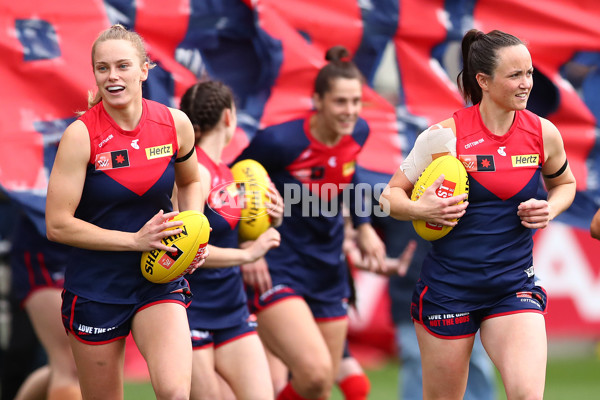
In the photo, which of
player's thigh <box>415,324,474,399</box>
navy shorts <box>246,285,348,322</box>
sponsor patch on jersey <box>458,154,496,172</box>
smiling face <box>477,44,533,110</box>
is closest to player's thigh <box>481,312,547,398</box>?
player's thigh <box>415,324,474,399</box>

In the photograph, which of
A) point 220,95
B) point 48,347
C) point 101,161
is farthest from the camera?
point 48,347

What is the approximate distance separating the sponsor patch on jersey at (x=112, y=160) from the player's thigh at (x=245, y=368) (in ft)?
4.67

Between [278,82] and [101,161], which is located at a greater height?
[101,161]

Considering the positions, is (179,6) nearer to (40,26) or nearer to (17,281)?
(40,26)

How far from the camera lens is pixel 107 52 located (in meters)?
4.46

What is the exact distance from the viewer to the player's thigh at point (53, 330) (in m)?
6.11

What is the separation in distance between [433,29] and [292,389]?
3.14 meters

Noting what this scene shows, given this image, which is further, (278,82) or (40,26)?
(278,82)

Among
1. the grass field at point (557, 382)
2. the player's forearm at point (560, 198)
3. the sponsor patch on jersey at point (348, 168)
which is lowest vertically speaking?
the grass field at point (557, 382)

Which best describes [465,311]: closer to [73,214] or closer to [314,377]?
[314,377]

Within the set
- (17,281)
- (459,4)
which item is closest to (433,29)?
(459,4)

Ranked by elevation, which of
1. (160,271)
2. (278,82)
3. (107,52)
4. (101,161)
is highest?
(107,52)

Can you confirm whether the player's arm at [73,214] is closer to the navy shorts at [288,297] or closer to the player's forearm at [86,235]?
the player's forearm at [86,235]

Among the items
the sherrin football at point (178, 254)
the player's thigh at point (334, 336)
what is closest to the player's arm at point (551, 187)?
the sherrin football at point (178, 254)
